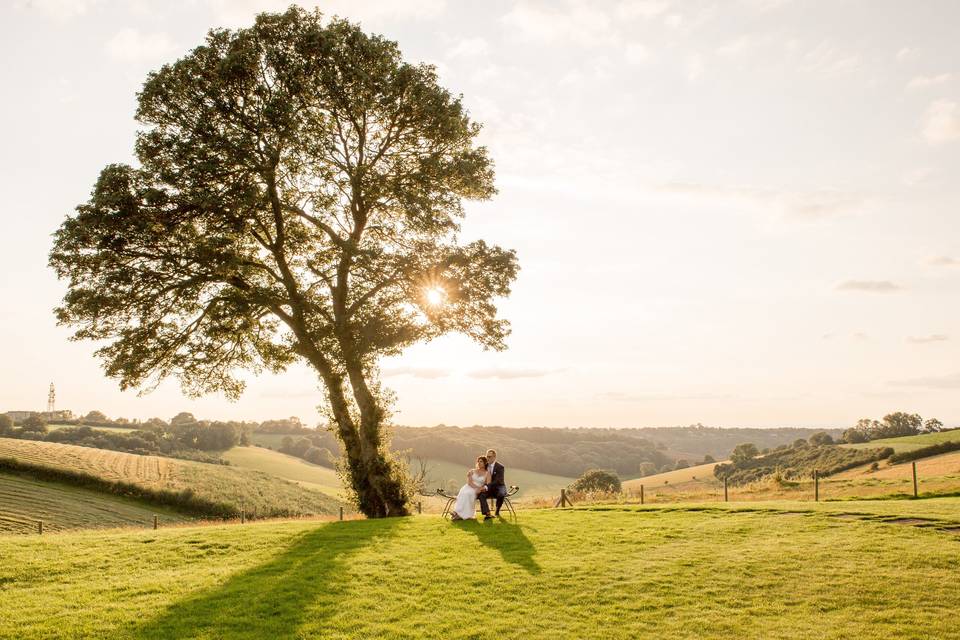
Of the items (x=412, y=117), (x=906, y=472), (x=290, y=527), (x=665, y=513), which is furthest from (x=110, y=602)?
(x=906, y=472)

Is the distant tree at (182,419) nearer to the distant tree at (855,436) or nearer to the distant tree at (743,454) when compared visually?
the distant tree at (743,454)

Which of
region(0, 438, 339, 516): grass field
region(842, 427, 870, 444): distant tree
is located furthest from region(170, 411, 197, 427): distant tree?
region(842, 427, 870, 444): distant tree

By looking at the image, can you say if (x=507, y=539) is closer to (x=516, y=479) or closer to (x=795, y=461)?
(x=795, y=461)

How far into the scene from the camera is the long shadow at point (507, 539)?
15.7 m

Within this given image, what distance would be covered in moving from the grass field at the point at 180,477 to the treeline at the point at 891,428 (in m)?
82.9

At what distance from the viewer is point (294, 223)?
2962 centimetres

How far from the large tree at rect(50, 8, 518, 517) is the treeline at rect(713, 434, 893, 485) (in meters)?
49.9

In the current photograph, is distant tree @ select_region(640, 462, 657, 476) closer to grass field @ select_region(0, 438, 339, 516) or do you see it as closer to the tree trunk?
grass field @ select_region(0, 438, 339, 516)

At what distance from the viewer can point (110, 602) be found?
13156mm

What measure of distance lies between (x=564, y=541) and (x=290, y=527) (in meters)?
9.41

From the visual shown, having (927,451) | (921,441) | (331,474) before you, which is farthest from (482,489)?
(331,474)

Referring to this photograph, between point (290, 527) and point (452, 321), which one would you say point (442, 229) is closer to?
point (452, 321)

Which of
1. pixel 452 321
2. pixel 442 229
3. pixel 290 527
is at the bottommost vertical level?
pixel 290 527

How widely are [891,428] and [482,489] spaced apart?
110 m
